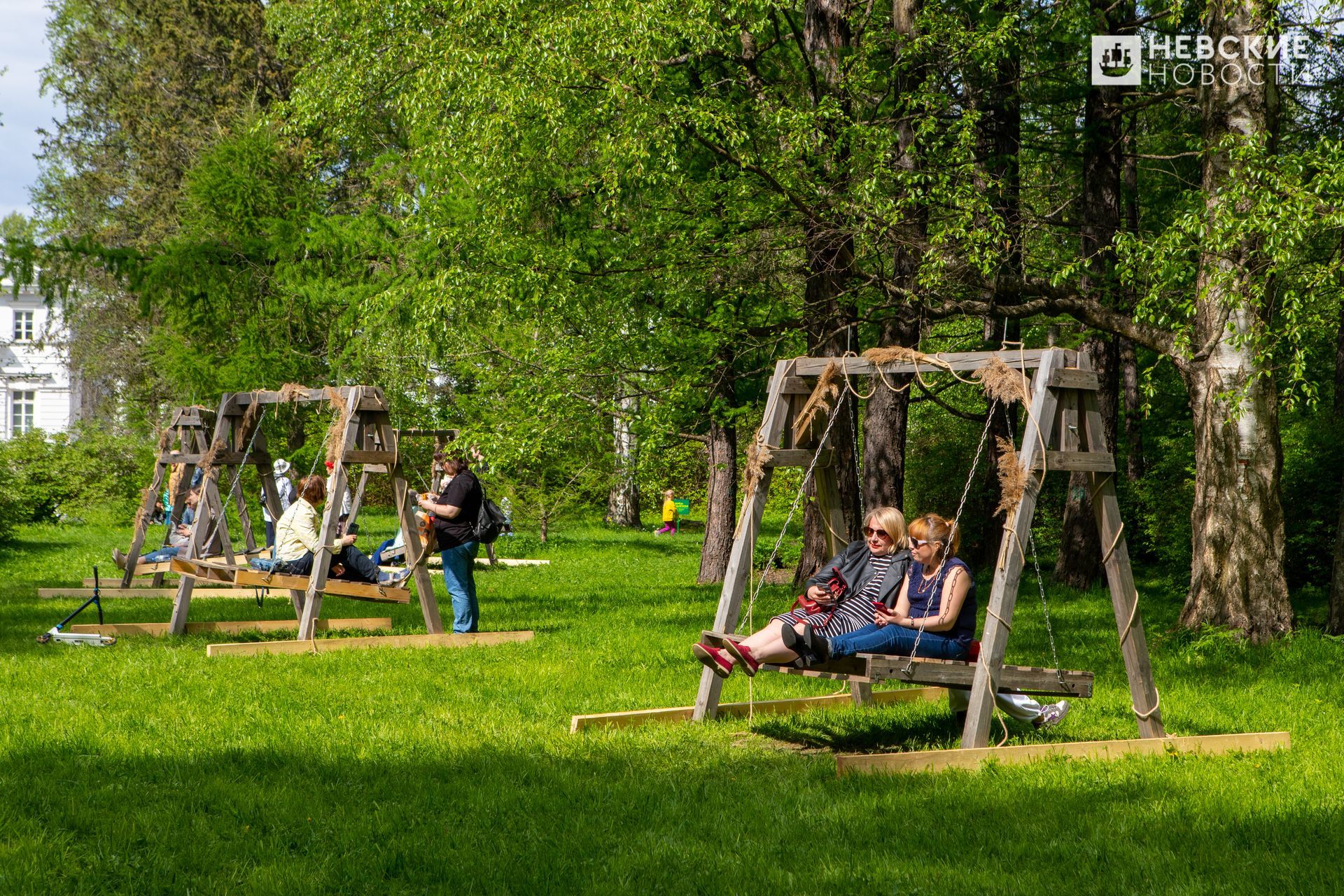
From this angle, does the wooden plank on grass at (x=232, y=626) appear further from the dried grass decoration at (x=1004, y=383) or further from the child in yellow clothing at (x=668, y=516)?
the child in yellow clothing at (x=668, y=516)

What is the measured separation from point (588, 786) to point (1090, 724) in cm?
339

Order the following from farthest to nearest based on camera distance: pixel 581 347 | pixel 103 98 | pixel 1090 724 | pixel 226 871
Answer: pixel 103 98
pixel 581 347
pixel 1090 724
pixel 226 871

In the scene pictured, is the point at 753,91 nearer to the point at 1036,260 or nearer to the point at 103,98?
the point at 1036,260

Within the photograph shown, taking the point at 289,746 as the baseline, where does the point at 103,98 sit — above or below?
above

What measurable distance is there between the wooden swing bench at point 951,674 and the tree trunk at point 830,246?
6.23 meters

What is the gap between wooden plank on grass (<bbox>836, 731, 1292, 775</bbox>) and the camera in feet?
21.5

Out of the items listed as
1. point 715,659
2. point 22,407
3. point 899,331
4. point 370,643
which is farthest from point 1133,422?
point 22,407

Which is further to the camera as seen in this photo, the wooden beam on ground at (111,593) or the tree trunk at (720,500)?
the tree trunk at (720,500)

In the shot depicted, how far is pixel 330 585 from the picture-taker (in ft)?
36.3

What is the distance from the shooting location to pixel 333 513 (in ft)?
36.3

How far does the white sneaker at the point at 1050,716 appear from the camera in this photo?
773 centimetres

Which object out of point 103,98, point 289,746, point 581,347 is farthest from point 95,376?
point 289,746

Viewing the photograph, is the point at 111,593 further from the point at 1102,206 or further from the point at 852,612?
the point at 1102,206

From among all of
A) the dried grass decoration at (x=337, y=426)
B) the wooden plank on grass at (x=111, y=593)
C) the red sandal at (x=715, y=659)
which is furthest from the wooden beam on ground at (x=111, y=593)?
the red sandal at (x=715, y=659)
